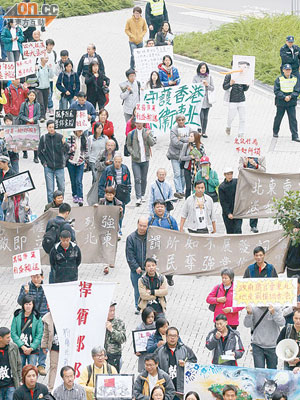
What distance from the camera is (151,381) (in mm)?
15750

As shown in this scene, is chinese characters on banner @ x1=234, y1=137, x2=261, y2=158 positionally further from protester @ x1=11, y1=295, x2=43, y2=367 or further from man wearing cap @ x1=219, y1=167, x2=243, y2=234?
protester @ x1=11, y1=295, x2=43, y2=367

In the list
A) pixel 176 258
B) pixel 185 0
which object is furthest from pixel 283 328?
pixel 185 0

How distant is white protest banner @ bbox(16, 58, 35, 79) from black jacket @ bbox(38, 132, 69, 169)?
3.82 metres

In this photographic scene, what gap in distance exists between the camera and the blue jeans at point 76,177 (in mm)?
23281

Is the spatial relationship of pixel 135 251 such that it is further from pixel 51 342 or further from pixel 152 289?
pixel 51 342

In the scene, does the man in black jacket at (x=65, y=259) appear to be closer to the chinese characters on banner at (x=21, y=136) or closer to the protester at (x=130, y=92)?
the chinese characters on banner at (x=21, y=136)

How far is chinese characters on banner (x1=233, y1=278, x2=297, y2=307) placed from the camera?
1677 centimetres

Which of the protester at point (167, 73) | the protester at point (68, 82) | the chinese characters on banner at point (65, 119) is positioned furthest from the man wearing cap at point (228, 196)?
the protester at point (68, 82)

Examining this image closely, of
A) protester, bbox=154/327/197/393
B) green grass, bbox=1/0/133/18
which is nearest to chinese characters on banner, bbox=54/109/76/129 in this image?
protester, bbox=154/327/197/393

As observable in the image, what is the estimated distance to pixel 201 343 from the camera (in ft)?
60.7

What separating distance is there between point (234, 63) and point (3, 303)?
8799 mm

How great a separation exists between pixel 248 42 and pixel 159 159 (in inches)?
316

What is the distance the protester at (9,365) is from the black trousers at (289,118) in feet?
37.3

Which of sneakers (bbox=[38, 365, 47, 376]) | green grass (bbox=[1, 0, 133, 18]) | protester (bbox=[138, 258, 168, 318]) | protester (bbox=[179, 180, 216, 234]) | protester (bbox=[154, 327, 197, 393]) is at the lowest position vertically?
sneakers (bbox=[38, 365, 47, 376])
